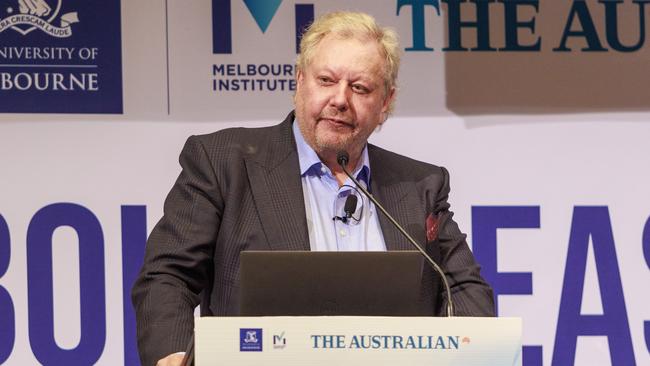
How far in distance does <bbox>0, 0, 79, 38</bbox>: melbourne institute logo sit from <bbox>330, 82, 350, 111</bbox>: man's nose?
1.42m

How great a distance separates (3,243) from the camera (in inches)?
142

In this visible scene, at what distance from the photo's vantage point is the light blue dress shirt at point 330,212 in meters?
2.59

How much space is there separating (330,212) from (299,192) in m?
0.10

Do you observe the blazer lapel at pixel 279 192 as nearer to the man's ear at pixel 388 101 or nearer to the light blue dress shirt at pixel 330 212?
the light blue dress shirt at pixel 330 212

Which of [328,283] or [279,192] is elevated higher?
[279,192]

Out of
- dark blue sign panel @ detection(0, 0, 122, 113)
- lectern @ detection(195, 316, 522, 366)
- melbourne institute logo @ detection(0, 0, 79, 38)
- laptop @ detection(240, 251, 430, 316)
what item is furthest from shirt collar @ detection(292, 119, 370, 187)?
melbourne institute logo @ detection(0, 0, 79, 38)

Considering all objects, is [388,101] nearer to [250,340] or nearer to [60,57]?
[250,340]

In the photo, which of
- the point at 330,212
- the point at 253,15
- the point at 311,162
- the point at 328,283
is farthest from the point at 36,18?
the point at 328,283

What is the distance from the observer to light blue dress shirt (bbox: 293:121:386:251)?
8.50ft

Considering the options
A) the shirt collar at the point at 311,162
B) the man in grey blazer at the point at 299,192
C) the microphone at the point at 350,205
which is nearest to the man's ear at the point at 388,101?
the man in grey blazer at the point at 299,192

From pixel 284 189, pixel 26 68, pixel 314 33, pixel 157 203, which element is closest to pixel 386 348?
pixel 284 189

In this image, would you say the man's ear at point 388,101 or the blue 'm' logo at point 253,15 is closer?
the man's ear at point 388,101

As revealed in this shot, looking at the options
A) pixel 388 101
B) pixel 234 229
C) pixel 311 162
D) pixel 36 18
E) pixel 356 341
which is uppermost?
pixel 36 18

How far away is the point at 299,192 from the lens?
8.53 ft
